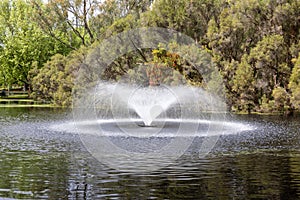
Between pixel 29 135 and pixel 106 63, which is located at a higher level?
pixel 106 63

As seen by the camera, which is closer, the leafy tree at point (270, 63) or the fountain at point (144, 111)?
the fountain at point (144, 111)

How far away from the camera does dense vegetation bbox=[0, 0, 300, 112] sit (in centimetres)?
4869

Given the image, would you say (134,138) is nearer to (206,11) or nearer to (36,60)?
(206,11)

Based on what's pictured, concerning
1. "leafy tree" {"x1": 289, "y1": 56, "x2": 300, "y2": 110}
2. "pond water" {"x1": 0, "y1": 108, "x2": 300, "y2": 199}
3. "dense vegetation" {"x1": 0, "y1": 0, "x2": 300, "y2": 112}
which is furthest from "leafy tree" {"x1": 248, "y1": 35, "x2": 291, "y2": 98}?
"pond water" {"x1": 0, "y1": 108, "x2": 300, "y2": 199}

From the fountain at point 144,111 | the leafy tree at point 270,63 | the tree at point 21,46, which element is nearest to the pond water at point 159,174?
the fountain at point 144,111

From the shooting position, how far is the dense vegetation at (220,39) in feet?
160

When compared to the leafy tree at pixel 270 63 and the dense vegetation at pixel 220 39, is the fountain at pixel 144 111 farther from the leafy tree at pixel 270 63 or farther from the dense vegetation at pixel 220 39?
the leafy tree at pixel 270 63

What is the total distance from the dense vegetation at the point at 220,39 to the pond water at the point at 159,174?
24.0 meters

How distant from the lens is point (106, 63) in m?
53.1

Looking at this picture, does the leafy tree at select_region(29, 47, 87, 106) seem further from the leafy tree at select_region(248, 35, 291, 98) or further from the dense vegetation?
the leafy tree at select_region(248, 35, 291, 98)

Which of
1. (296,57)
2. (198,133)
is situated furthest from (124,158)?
(296,57)

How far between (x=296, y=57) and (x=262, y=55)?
296cm

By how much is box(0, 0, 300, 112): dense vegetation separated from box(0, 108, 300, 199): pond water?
24.0 meters

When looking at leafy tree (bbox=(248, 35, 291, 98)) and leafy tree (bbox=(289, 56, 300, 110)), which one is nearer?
leafy tree (bbox=(289, 56, 300, 110))
